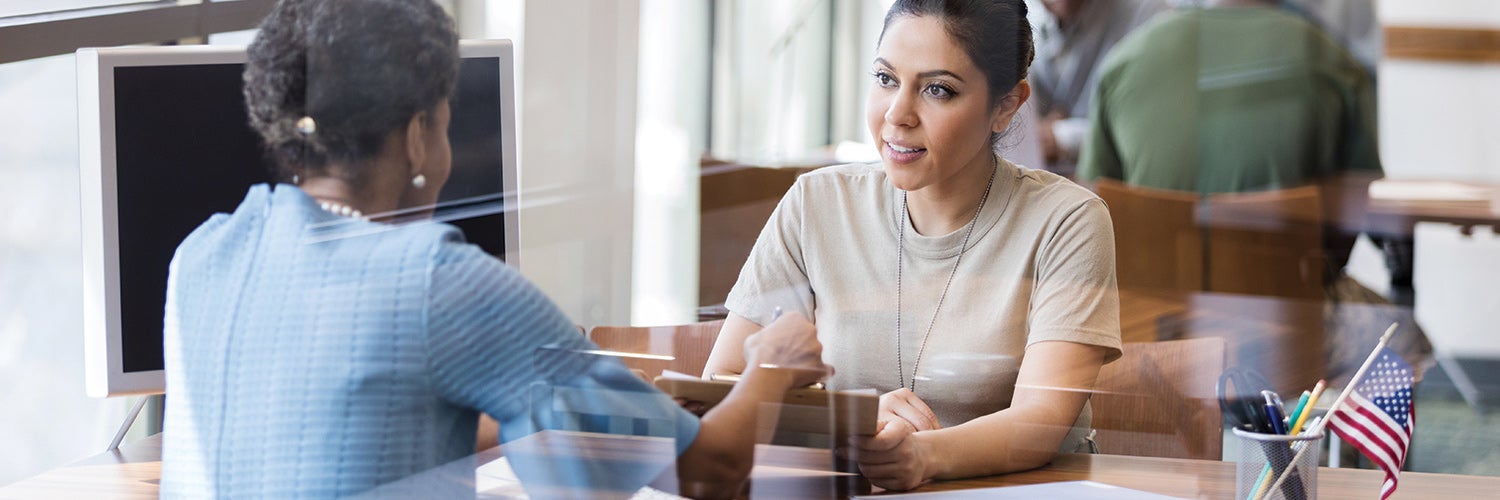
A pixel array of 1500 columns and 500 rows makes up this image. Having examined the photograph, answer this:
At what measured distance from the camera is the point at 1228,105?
2328 millimetres

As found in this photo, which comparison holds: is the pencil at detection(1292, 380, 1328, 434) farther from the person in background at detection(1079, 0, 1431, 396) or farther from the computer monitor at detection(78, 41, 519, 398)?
the person in background at detection(1079, 0, 1431, 396)

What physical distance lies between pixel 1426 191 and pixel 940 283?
167 cm

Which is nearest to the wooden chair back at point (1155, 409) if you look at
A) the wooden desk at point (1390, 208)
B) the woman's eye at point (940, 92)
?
the woman's eye at point (940, 92)

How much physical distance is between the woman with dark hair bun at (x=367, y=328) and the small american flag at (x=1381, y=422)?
36 centimetres

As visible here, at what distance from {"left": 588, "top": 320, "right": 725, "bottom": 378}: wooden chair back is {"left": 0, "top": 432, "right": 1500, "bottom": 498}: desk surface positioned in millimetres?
60

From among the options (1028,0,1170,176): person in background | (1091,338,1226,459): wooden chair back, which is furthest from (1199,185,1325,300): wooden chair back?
(1091,338,1226,459): wooden chair back

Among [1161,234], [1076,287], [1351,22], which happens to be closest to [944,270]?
[1076,287]

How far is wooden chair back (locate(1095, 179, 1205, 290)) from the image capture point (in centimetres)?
158

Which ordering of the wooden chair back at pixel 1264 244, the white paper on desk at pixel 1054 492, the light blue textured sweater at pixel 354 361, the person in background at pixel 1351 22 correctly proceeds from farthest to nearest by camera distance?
the person in background at pixel 1351 22 → the wooden chair back at pixel 1264 244 → the white paper on desk at pixel 1054 492 → the light blue textured sweater at pixel 354 361

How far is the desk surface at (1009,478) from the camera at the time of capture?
2.99ft

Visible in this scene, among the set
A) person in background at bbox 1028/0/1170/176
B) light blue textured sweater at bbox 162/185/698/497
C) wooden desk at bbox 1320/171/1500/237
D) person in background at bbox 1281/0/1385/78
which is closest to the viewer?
light blue textured sweater at bbox 162/185/698/497

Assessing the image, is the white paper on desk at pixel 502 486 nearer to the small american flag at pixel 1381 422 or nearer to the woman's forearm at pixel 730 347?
the woman's forearm at pixel 730 347

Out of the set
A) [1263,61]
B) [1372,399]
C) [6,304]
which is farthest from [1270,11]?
[6,304]

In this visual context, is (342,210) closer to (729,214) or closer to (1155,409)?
(729,214)
